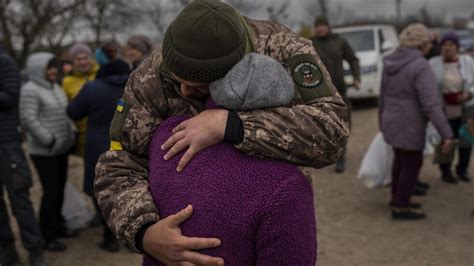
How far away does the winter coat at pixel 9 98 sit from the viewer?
3932 millimetres

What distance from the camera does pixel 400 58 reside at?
16.1ft

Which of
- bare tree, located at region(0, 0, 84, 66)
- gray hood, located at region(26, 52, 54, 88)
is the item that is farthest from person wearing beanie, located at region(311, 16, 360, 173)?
bare tree, located at region(0, 0, 84, 66)

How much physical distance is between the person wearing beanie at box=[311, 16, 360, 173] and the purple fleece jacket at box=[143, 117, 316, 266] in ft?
18.4

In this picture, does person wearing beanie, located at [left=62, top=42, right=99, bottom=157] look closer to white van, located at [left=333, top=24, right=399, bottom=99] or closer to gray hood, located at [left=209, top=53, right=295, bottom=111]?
gray hood, located at [left=209, top=53, right=295, bottom=111]

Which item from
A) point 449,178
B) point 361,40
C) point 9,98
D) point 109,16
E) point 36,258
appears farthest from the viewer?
point 109,16

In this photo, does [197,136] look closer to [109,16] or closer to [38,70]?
[38,70]

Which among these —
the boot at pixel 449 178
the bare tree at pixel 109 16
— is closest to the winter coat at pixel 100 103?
the boot at pixel 449 178

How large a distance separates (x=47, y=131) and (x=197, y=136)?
3385mm

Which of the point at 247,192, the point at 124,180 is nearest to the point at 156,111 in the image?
the point at 124,180

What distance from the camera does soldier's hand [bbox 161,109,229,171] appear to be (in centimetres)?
144

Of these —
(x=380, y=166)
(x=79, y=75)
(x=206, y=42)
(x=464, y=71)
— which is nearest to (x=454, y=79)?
(x=464, y=71)

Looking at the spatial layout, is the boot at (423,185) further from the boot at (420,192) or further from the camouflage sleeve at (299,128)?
the camouflage sleeve at (299,128)

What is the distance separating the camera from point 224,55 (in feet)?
4.61

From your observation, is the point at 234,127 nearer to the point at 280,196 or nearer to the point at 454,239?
the point at 280,196
